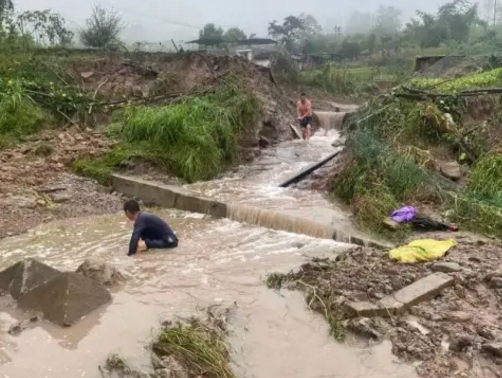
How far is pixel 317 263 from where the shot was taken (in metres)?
6.49

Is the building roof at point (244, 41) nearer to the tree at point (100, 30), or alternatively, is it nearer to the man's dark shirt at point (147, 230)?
the tree at point (100, 30)

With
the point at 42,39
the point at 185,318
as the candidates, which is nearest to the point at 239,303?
the point at 185,318

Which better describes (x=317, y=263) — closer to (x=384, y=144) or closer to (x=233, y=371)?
(x=233, y=371)

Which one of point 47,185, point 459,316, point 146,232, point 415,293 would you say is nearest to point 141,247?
point 146,232

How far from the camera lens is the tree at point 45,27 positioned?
18.6 m

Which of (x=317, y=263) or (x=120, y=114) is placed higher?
(x=120, y=114)

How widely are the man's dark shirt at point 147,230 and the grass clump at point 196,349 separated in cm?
247

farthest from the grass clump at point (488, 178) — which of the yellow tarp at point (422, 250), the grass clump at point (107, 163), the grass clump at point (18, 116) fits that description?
the grass clump at point (18, 116)

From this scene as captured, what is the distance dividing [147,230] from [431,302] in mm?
3773

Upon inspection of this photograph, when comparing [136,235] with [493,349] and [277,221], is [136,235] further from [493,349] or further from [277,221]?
[493,349]

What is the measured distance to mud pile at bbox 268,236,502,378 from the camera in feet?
14.9

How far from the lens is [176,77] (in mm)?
16188

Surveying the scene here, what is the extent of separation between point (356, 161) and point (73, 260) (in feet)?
16.0

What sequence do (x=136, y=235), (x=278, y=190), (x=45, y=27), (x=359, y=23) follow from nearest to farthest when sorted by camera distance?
(x=136, y=235) → (x=278, y=190) → (x=45, y=27) → (x=359, y=23)
